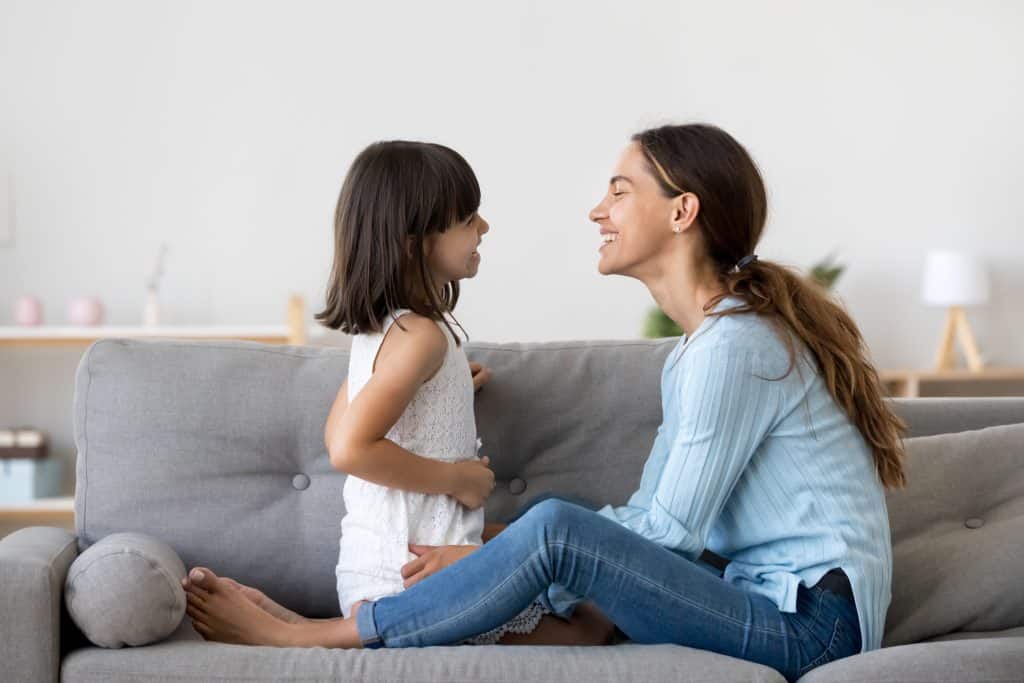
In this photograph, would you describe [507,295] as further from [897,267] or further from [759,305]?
[759,305]

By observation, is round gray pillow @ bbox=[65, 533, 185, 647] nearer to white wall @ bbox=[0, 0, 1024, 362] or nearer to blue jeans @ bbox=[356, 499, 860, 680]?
blue jeans @ bbox=[356, 499, 860, 680]

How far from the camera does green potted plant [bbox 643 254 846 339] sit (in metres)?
4.26

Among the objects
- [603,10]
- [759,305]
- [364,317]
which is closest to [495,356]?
[364,317]

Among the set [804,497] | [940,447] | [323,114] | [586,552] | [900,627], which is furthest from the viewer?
[323,114]

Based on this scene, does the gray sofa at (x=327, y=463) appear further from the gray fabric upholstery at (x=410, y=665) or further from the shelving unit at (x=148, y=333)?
the shelving unit at (x=148, y=333)

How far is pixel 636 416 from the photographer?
1.98m

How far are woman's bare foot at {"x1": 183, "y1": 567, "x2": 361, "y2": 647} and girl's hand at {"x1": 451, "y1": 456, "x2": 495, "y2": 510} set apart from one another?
0.25 metres

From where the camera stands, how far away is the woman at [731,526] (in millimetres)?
1536

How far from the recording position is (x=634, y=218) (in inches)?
71.7

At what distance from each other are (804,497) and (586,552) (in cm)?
33

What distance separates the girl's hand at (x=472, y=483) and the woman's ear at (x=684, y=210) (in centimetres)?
48

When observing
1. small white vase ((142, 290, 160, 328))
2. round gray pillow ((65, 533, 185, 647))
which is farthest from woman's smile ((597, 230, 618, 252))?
small white vase ((142, 290, 160, 328))

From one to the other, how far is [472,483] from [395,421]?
0.16 meters

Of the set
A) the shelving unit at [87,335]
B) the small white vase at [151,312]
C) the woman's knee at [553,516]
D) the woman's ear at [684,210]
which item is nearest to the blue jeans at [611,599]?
the woman's knee at [553,516]
